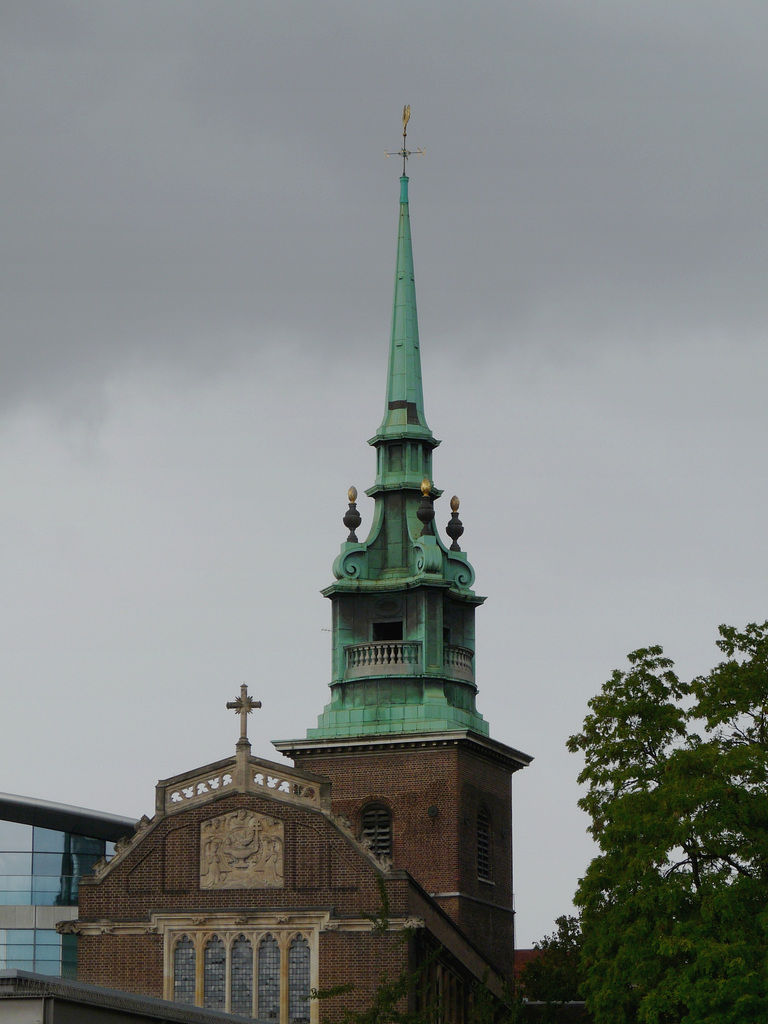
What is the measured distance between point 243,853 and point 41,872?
20137 millimetres

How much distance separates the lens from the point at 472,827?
62.5m

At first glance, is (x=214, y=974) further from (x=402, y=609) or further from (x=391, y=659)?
(x=402, y=609)

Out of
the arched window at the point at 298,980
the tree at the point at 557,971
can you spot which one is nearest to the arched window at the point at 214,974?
the arched window at the point at 298,980

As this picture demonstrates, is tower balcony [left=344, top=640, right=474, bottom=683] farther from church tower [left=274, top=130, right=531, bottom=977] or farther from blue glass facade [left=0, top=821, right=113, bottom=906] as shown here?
blue glass facade [left=0, top=821, right=113, bottom=906]

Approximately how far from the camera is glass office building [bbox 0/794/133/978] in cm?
7081

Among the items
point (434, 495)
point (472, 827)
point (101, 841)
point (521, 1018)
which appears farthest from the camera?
point (101, 841)

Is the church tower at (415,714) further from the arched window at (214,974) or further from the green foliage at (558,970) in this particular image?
the arched window at (214,974)

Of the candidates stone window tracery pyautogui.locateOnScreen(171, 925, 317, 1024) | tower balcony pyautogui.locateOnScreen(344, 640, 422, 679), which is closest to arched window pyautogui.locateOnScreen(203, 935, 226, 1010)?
stone window tracery pyautogui.locateOnScreen(171, 925, 317, 1024)

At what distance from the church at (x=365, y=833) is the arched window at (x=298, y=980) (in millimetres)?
39

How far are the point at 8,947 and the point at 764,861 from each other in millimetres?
31596

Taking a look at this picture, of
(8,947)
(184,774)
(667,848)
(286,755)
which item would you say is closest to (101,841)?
(8,947)

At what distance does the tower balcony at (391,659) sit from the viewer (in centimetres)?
6372

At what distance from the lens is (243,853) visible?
53.2 metres

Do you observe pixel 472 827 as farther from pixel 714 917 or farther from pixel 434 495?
pixel 714 917
